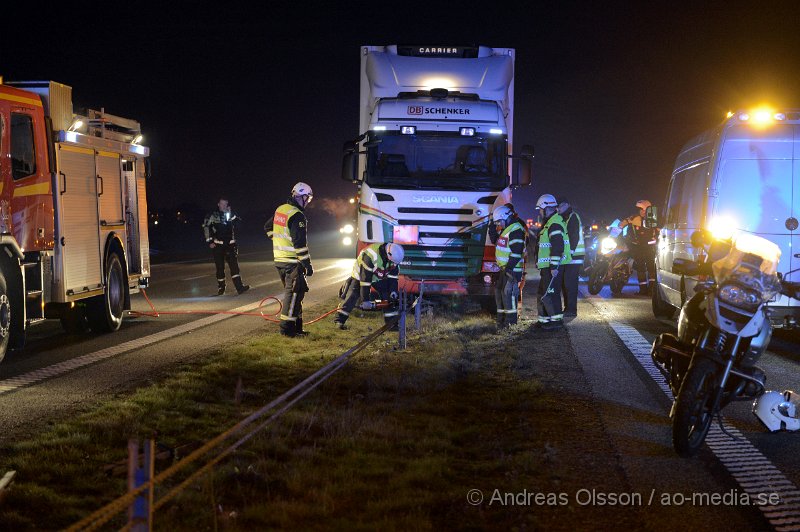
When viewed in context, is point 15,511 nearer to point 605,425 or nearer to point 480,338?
point 605,425

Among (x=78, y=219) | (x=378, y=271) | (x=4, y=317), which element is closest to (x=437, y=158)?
(x=378, y=271)

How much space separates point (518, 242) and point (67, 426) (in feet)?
24.8

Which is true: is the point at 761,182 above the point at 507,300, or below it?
above

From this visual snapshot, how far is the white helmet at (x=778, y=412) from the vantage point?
6.37 meters

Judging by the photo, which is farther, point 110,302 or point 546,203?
point 546,203

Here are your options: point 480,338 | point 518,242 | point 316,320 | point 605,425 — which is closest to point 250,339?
point 316,320

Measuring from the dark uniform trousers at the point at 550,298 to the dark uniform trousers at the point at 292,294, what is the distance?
3414 mm

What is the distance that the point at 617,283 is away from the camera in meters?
17.8

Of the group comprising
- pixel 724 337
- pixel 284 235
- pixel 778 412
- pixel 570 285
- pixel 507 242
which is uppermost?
pixel 284 235

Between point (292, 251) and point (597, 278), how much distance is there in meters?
→ 9.25

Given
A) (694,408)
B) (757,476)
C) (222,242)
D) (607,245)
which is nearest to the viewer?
(757,476)

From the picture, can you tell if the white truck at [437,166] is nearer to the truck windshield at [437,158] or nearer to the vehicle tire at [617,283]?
the truck windshield at [437,158]

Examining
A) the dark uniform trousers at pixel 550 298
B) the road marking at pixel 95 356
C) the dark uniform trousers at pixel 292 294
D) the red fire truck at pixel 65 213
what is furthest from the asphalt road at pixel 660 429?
the red fire truck at pixel 65 213

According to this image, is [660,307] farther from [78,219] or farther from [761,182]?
[78,219]
